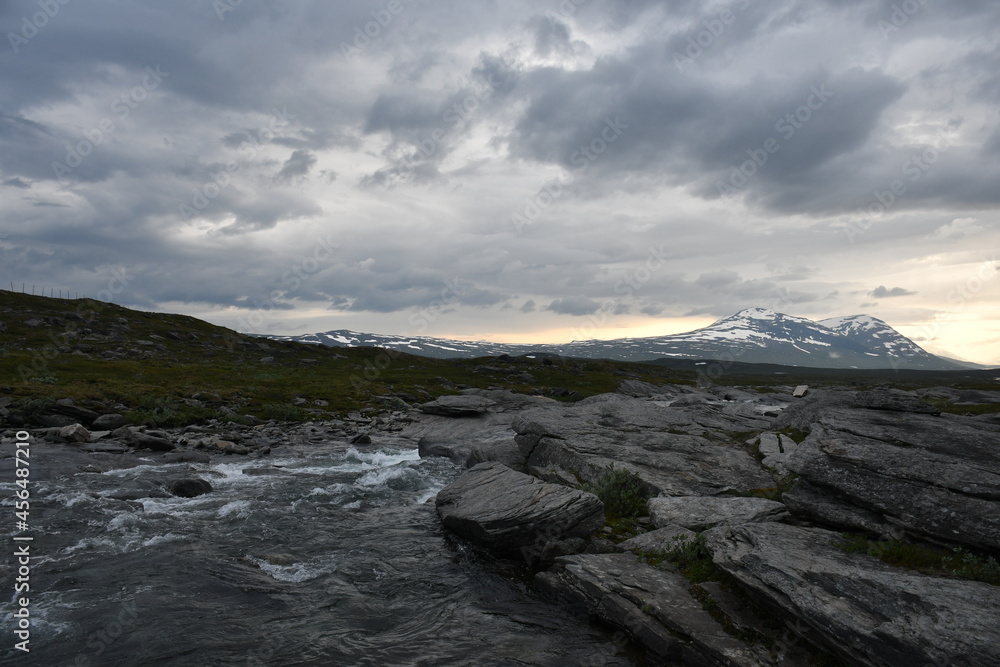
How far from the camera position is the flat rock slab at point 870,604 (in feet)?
28.0

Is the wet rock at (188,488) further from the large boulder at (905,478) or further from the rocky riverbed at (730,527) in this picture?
the large boulder at (905,478)

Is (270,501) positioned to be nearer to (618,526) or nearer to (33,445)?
(618,526)

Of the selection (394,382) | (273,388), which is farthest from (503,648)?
(394,382)

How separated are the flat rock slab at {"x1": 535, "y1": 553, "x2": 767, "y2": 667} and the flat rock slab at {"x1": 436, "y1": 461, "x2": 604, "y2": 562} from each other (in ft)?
5.45

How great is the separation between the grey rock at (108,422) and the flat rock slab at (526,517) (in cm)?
3096

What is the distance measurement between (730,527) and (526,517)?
6406 millimetres

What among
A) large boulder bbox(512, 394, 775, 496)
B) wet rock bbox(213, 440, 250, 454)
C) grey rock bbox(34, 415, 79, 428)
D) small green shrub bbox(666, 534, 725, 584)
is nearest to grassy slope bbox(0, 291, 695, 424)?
grey rock bbox(34, 415, 79, 428)

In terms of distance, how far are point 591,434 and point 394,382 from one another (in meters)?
57.3

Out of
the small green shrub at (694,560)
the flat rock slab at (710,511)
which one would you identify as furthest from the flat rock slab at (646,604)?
the flat rock slab at (710,511)

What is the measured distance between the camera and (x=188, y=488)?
76.8 feet

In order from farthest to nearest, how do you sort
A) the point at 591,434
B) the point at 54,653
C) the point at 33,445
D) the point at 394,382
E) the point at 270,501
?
the point at 394,382, the point at 33,445, the point at 591,434, the point at 270,501, the point at 54,653

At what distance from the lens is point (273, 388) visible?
197ft

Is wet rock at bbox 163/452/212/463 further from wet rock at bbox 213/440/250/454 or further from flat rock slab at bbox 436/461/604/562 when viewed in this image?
flat rock slab at bbox 436/461/604/562

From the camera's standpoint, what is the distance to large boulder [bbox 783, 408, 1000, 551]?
11523mm
